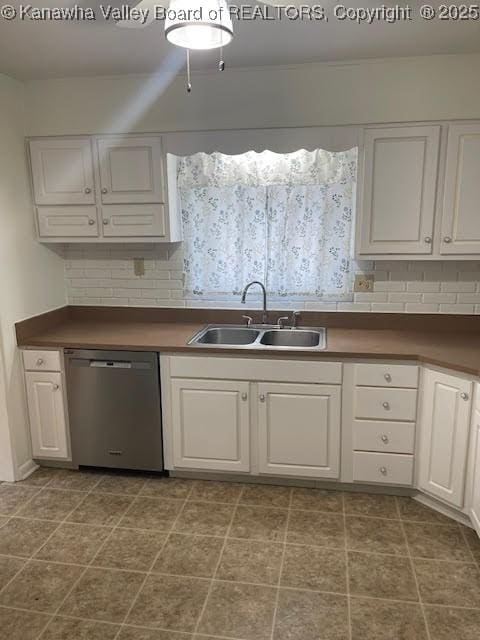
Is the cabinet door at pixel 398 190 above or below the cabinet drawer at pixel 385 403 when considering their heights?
above

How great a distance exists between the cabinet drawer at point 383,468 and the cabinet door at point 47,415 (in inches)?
69.6

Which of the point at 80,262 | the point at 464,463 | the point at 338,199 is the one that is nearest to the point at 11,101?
the point at 80,262

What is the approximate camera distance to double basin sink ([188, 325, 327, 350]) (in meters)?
3.03

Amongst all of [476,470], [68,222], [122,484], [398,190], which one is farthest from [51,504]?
[398,190]

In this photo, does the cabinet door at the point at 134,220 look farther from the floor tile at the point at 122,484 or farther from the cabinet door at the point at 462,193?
the cabinet door at the point at 462,193

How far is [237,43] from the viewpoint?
7.59ft

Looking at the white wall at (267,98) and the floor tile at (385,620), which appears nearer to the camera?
the floor tile at (385,620)

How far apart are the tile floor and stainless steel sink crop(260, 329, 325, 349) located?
876 millimetres

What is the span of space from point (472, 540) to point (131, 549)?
1653 millimetres

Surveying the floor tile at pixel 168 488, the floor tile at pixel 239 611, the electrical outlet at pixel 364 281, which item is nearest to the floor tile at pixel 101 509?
the floor tile at pixel 168 488

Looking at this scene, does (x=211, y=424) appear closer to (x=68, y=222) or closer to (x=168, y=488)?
(x=168, y=488)

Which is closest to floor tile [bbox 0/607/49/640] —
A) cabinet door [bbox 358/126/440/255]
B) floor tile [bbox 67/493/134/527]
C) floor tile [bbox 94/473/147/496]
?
floor tile [bbox 67/493/134/527]

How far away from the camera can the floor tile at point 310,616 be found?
6.02 ft

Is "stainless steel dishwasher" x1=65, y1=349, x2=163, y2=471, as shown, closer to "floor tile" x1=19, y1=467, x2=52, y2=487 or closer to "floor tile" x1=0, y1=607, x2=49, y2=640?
"floor tile" x1=19, y1=467, x2=52, y2=487
